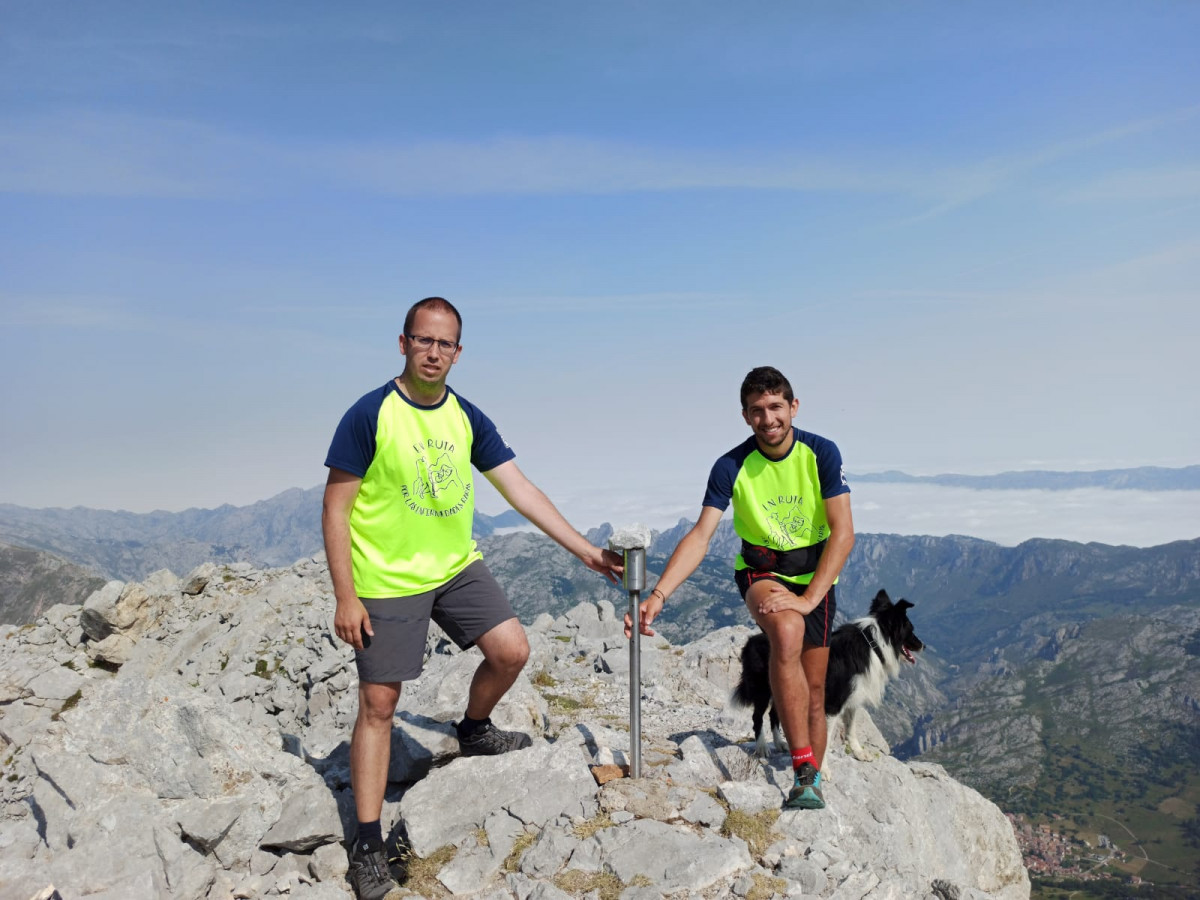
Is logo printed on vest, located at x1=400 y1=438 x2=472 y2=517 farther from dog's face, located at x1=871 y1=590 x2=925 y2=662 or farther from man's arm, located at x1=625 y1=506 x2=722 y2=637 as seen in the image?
dog's face, located at x1=871 y1=590 x2=925 y2=662

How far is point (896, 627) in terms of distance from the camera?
8.74m

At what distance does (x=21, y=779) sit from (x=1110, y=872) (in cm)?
19938

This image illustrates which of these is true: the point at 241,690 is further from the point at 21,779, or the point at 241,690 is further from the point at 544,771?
the point at 544,771

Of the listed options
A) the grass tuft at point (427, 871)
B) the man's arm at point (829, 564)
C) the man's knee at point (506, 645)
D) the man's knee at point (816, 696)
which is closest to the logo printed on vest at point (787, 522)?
the man's arm at point (829, 564)

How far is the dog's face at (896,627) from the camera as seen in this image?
8742 millimetres

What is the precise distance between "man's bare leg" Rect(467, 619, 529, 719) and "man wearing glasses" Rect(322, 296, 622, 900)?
0.5 inches

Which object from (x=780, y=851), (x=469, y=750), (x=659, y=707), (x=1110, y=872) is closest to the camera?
(x=780, y=851)

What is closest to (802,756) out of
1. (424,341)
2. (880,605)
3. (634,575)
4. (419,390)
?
(634,575)

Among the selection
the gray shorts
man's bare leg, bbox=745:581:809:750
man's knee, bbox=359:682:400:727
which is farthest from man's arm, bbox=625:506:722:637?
man's knee, bbox=359:682:400:727

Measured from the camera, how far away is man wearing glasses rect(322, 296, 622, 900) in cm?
581

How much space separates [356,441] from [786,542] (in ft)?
12.5

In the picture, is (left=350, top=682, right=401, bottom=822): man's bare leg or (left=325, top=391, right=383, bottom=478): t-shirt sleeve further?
(left=350, top=682, right=401, bottom=822): man's bare leg

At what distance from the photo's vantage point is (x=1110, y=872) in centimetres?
15662

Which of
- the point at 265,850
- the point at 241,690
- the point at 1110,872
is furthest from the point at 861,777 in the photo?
the point at 1110,872
